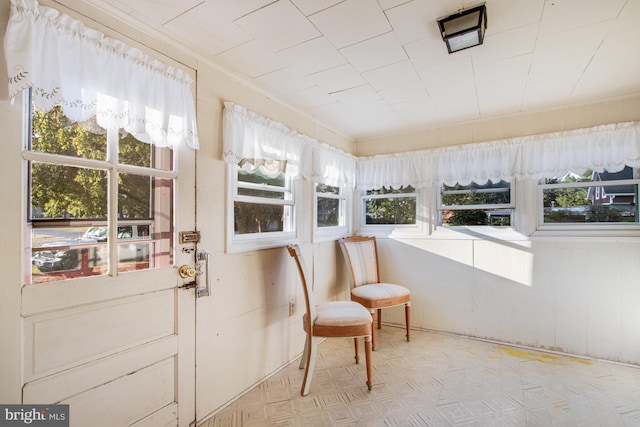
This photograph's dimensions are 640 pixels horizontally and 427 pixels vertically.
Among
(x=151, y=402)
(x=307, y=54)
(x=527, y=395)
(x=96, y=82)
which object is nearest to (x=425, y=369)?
(x=527, y=395)

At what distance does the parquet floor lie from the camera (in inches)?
75.8

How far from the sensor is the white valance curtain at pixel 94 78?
119 centimetres

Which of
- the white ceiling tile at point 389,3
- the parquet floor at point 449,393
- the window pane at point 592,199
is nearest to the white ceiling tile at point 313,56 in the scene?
the white ceiling tile at point 389,3

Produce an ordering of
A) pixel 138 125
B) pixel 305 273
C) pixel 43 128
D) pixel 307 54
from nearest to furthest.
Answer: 1. pixel 43 128
2. pixel 138 125
3. pixel 307 54
4. pixel 305 273

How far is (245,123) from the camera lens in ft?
7.24

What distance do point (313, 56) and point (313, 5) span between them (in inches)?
18.5

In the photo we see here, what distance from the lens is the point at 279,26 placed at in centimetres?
164

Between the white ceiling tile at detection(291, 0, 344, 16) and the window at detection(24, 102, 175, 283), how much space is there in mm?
1086

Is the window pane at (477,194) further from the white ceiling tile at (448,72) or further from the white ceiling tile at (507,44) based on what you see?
the white ceiling tile at (507,44)

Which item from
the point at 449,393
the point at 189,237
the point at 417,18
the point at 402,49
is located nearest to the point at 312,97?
the point at 402,49

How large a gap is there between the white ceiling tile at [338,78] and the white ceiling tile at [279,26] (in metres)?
0.41

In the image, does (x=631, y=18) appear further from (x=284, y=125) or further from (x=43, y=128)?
(x=43, y=128)

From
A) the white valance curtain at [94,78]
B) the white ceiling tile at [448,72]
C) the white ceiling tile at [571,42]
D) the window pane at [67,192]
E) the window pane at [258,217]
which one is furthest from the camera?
the window pane at [258,217]

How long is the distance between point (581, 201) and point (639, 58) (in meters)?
1.29
